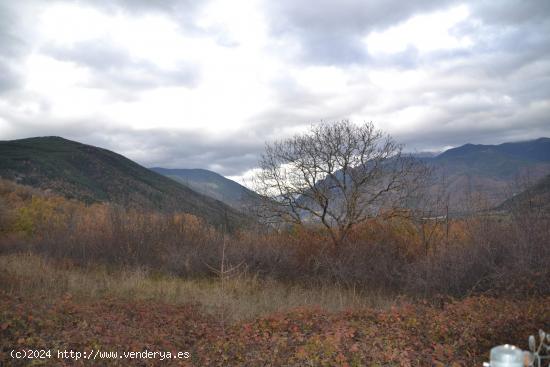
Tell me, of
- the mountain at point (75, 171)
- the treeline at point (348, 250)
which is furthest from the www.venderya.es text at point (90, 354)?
the mountain at point (75, 171)

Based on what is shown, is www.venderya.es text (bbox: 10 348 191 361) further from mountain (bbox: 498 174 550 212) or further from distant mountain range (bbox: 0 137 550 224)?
mountain (bbox: 498 174 550 212)

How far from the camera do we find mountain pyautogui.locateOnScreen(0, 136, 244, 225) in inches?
3191

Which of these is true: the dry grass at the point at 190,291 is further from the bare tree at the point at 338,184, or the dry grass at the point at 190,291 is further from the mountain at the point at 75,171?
the mountain at the point at 75,171

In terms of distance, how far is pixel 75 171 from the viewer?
104 metres

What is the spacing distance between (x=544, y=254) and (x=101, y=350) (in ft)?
33.3

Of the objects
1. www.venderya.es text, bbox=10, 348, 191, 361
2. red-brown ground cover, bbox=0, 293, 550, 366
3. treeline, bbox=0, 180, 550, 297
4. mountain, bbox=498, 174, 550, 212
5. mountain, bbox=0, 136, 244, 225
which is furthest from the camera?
mountain, bbox=0, 136, 244, 225

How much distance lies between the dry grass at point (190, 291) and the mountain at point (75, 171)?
127 ft

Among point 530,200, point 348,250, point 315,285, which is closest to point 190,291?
point 315,285

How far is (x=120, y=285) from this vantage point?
11.7 metres

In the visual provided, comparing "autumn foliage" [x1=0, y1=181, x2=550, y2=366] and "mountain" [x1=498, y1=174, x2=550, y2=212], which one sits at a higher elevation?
"mountain" [x1=498, y1=174, x2=550, y2=212]

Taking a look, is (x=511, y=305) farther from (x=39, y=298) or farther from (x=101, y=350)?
(x=39, y=298)

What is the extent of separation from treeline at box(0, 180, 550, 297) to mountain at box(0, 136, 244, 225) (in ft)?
111

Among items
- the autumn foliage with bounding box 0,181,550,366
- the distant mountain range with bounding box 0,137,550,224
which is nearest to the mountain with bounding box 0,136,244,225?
the distant mountain range with bounding box 0,137,550,224

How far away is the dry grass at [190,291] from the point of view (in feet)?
32.5
